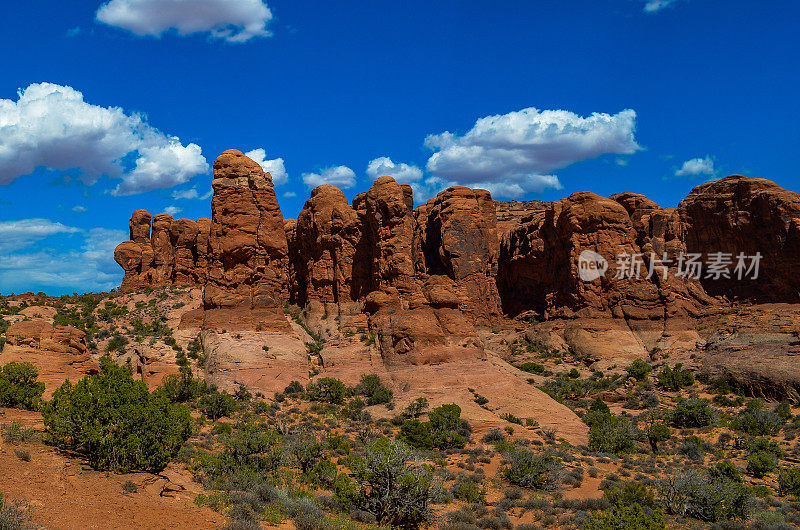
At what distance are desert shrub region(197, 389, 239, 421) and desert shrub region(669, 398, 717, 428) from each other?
2542 cm

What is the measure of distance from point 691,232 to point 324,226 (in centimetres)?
3864

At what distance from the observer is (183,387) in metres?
31.6

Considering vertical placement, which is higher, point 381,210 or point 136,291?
point 381,210

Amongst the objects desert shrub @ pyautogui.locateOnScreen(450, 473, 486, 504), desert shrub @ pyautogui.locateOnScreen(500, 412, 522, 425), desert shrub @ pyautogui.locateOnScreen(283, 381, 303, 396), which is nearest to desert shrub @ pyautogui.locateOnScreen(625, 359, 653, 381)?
desert shrub @ pyautogui.locateOnScreen(500, 412, 522, 425)

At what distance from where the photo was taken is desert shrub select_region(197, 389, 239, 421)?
29.8m

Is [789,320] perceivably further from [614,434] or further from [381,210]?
[381,210]

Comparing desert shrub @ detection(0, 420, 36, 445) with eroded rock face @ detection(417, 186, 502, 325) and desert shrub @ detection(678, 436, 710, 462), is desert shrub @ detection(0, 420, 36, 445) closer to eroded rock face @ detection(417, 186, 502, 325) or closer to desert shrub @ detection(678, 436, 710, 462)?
desert shrub @ detection(678, 436, 710, 462)

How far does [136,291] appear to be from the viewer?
51.2 meters

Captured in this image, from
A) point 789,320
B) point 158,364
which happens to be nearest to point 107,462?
point 158,364

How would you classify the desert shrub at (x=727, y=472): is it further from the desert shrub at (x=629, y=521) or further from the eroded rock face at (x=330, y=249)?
the eroded rock face at (x=330, y=249)

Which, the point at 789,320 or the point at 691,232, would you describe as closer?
the point at 789,320

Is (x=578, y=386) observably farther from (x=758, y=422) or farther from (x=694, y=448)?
(x=694, y=448)

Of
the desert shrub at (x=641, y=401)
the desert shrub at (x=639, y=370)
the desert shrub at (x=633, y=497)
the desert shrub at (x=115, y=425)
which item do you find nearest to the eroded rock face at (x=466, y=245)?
the desert shrub at (x=639, y=370)

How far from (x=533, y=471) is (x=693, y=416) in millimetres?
17036
